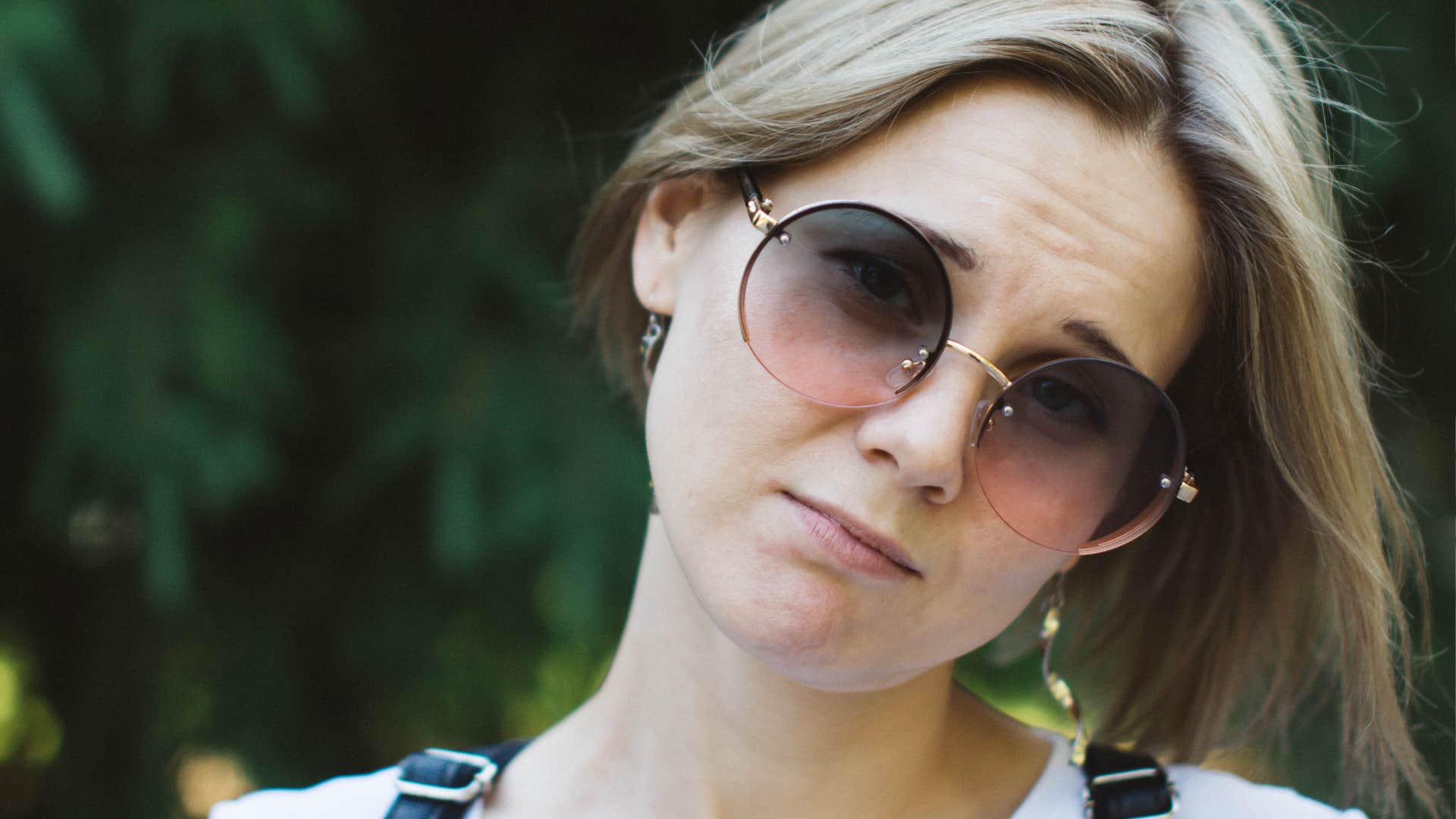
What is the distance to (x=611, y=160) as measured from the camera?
8.41 ft

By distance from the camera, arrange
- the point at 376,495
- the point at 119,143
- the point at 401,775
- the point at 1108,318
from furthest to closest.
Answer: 1. the point at 376,495
2. the point at 119,143
3. the point at 401,775
4. the point at 1108,318

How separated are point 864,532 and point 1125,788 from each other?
1.75 feet

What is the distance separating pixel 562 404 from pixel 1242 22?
1.45 metres

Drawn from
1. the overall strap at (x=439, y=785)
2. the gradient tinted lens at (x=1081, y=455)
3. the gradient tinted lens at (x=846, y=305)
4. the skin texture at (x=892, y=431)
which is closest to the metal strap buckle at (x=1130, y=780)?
the skin texture at (x=892, y=431)

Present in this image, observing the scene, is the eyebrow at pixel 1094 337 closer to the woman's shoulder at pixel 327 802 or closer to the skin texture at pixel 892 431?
the skin texture at pixel 892 431

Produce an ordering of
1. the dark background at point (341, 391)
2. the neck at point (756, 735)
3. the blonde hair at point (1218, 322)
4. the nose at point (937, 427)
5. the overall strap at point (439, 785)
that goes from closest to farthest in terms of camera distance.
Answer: the nose at point (937, 427) < the blonde hair at point (1218, 322) < the neck at point (756, 735) < the overall strap at point (439, 785) < the dark background at point (341, 391)

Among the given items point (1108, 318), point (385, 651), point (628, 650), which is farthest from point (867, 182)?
point (385, 651)

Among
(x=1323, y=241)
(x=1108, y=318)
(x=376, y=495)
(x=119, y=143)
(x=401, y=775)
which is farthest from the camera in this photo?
(x=376, y=495)

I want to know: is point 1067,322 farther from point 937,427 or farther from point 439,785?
point 439,785

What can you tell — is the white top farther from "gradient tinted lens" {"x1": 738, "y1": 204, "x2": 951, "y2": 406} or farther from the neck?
"gradient tinted lens" {"x1": 738, "y1": 204, "x2": 951, "y2": 406}

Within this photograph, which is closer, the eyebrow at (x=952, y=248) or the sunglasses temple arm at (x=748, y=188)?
the eyebrow at (x=952, y=248)

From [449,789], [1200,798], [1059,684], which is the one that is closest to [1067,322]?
[1059,684]

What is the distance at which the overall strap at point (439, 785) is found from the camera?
4.89 ft

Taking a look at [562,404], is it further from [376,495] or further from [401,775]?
[401,775]
